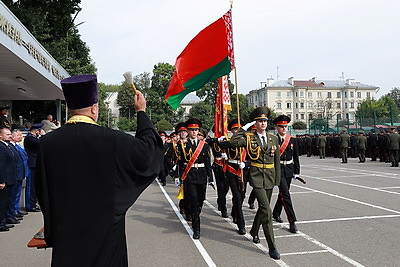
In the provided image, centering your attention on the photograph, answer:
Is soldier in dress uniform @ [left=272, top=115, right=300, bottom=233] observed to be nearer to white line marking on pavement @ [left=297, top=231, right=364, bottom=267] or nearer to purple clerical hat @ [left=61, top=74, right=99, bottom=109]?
white line marking on pavement @ [left=297, top=231, right=364, bottom=267]

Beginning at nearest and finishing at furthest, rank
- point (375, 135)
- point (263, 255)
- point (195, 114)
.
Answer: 1. point (263, 255)
2. point (375, 135)
3. point (195, 114)

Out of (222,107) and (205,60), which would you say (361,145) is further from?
(205,60)

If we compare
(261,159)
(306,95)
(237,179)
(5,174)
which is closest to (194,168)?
(237,179)

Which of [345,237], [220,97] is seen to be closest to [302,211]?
[345,237]

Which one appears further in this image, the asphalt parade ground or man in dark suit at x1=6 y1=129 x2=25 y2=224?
man in dark suit at x1=6 y1=129 x2=25 y2=224

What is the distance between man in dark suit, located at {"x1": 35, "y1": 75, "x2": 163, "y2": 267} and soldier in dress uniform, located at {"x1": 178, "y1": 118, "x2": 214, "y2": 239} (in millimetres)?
4272

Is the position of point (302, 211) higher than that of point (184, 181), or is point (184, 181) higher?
point (184, 181)

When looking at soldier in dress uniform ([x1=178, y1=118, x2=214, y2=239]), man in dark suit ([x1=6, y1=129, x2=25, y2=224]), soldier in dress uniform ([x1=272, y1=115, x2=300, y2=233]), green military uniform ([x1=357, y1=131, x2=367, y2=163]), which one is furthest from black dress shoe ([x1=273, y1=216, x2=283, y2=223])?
green military uniform ([x1=357, y1=131, x2=367, y2=163])

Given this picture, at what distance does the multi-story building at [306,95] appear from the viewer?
88250mm

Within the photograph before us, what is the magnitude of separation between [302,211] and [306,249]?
9.06ft

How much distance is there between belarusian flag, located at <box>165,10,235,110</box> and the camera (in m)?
7.48

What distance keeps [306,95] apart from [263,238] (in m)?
88.1

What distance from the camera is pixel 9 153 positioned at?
7785mm

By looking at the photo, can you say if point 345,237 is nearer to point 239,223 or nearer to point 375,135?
point 239,223
